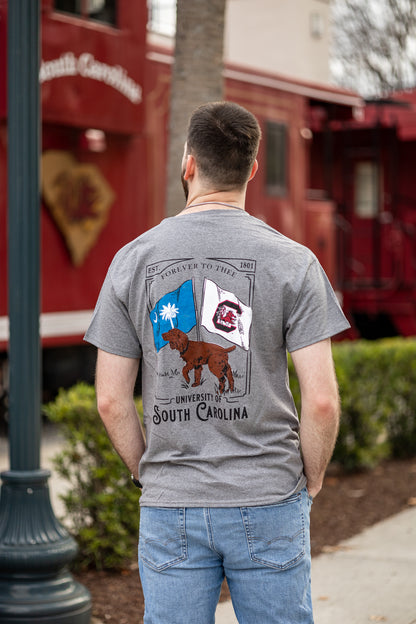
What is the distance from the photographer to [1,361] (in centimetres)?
891

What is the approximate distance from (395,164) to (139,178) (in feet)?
18.2

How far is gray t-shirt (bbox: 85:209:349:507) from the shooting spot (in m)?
2.27

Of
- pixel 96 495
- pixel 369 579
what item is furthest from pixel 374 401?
pixel 96 495

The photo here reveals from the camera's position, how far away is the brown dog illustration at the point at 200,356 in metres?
2.27

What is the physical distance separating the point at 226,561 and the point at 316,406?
40 centimetres

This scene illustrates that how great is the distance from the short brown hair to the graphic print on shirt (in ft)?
0.75

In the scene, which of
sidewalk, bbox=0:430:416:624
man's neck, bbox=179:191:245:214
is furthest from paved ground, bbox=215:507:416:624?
man's neck, bbox=179:191:245:214

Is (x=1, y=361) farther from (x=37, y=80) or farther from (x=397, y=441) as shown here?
(x=37, y=80)

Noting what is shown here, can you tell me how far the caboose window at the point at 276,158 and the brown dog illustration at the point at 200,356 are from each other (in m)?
9.03

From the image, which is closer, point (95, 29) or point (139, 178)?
point (95, 29)

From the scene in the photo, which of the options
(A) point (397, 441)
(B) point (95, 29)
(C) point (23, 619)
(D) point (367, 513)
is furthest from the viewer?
(B) point (95, 29)

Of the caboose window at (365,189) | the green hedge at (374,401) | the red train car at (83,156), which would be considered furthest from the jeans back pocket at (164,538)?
the caboose window at (365,189)

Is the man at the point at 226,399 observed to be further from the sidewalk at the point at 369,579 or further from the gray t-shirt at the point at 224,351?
the sidewalk at the point at 369,579

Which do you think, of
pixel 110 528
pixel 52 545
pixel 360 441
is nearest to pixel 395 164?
pixel 360 441
